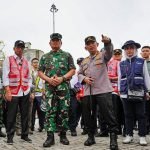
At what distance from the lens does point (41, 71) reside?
22.0ft

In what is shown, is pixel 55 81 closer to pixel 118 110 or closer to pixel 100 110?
pixel 100 110

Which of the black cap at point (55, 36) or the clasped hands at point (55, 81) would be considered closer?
the clasped hands at point (55, 81)

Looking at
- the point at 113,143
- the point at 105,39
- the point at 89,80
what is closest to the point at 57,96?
the point at 89,80

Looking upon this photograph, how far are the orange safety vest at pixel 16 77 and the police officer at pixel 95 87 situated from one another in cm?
123

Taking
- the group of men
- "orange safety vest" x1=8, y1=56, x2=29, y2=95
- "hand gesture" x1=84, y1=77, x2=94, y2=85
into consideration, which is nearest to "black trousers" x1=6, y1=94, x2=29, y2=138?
the group of men

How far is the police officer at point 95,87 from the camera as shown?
609cm

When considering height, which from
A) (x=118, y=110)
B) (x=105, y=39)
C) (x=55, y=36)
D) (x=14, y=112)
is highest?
(x=55, y=36)

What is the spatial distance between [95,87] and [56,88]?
758mm

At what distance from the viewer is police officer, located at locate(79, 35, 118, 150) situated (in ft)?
20.0

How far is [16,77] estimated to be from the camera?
689cm

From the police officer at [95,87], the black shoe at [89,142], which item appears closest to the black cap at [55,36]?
the police officer at [95,87]

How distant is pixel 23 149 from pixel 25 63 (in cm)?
199

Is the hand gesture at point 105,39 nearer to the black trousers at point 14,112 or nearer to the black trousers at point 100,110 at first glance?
the black trousers at point 100,110

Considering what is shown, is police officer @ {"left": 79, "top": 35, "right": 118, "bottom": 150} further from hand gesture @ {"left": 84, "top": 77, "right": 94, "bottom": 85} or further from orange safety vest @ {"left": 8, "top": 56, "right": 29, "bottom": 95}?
orange safety vest @ {"left": 8, "top": 56, "right": 29, "bottom": 95}
